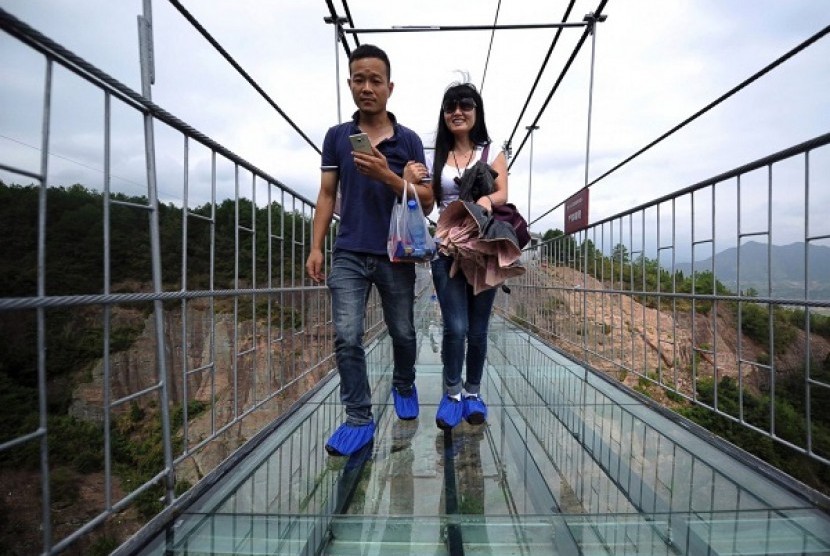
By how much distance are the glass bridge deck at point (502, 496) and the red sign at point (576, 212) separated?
1757 millimetres

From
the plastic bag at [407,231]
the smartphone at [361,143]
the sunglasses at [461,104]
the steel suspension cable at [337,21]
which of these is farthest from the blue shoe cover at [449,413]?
the steel suspension cable at [337,21]

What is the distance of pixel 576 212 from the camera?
3926mm

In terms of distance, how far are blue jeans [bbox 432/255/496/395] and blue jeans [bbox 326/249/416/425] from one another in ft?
0.59

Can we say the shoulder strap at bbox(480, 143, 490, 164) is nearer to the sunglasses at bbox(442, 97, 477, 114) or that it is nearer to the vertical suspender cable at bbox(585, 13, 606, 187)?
the sunglasses at bbox(442, 97, 477, 114)

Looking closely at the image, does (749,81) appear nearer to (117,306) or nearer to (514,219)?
(514,219)

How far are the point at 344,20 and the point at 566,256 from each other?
100 inches

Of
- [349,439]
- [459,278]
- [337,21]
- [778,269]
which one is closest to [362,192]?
[459,278]

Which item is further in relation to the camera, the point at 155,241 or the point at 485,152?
the point at 485,152

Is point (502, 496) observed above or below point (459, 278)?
below

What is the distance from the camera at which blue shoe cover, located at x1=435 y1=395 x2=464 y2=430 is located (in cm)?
208

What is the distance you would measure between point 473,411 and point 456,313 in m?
0.40

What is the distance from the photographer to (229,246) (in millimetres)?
1937

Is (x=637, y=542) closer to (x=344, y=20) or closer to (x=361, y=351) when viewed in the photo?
A: (x=361, y=351)

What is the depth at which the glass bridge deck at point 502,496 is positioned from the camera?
1246 millimetres
